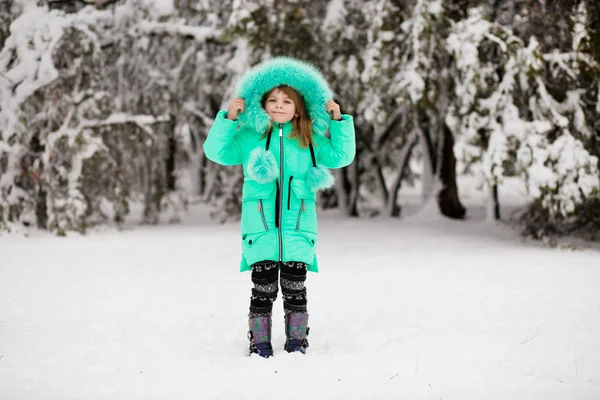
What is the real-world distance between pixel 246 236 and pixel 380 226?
7.57 metres

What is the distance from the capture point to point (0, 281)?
610cm

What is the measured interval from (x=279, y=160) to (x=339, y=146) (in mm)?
363

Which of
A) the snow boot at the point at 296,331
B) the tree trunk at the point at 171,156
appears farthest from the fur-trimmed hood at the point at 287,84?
the tree trunk at the point at 171,156

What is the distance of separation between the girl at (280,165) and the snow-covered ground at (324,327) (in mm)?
340

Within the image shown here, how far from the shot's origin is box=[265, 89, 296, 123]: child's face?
373 cm

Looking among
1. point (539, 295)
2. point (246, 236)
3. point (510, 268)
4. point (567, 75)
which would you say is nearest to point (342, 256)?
point (510, 268)

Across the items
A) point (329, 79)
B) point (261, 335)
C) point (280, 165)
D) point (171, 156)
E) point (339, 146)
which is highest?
point (329, 79)

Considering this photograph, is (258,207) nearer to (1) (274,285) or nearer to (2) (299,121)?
(1) (274,285)

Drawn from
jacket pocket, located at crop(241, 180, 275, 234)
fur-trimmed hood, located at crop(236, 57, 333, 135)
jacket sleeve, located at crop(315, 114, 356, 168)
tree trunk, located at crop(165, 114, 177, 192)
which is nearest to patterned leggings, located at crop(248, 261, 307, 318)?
jacket pocket, located at crop(241, 180, 275, 234)

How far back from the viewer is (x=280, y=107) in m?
3.73

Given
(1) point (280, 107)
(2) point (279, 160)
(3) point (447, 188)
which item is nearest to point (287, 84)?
(1) point (280, 107)

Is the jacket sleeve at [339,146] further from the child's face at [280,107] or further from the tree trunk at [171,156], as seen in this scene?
the tree trunk at [171,156]

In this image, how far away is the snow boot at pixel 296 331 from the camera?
3.75m

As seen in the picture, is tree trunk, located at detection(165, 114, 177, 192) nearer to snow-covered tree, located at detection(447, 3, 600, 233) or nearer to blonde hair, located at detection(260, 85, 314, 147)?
snow-covered tree, located at detection(447, 3, 600, 233)
